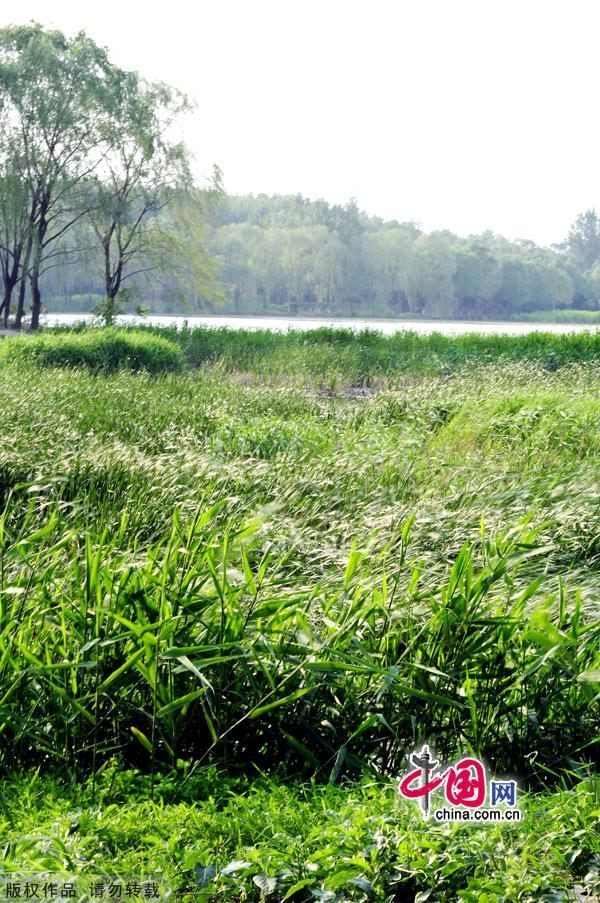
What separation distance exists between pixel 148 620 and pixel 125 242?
2673 cm

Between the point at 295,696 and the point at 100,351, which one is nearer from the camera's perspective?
the point at 295,696

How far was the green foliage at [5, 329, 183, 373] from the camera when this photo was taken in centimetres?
1315

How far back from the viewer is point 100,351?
47.4 feet

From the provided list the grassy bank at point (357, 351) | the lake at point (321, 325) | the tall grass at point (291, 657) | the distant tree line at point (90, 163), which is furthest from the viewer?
the distant tree line at point (90, 163)

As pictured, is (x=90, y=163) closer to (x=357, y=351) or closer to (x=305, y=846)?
(x=357, y=351)

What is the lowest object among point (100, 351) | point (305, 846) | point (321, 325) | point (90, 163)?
point (305, 846)

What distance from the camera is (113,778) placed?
254cm

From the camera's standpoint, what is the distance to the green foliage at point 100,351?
43.1ft

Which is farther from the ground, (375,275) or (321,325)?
(375,275)

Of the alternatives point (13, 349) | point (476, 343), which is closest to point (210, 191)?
point (476, 343)

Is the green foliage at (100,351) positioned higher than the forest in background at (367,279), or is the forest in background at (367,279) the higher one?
the forest in background at (367,279)

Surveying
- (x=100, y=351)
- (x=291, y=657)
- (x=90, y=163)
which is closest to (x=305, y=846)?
(x=291, y=657)

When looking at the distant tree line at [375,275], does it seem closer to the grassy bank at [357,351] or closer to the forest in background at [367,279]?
the forest in background at [367,279]

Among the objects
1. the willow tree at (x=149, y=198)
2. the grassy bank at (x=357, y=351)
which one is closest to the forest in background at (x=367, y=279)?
the willow tree at (x=149, y=198)
